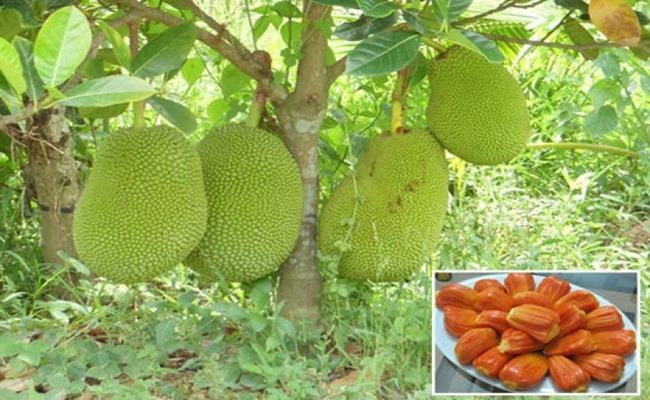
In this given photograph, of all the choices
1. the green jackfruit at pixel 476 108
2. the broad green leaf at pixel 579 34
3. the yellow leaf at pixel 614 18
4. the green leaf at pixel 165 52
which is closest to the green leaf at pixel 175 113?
the green leaf at pixel 165 52

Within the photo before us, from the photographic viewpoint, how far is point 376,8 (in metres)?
1.24

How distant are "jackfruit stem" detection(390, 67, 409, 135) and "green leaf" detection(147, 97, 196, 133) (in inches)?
15.6

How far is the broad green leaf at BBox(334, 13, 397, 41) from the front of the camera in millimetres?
1370

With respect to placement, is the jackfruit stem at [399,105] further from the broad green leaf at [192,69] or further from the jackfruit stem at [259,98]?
the broad green leaf at [192,69]

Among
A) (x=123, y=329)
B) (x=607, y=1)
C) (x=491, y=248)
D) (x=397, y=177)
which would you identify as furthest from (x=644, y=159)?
(x=123, y=329)

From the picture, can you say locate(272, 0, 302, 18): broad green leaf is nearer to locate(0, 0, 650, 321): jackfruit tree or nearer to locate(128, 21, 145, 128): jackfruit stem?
locate(0, 0, 650, 321): jackfruit tree

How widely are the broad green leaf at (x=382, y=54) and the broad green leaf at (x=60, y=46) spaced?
0.32 m

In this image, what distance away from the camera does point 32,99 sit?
1.06 m

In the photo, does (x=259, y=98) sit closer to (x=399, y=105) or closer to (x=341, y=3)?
(x=399, y=105)

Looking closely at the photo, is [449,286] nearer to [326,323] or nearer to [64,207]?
[326,323]

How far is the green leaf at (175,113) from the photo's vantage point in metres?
1.49

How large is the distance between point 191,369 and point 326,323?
238 mm


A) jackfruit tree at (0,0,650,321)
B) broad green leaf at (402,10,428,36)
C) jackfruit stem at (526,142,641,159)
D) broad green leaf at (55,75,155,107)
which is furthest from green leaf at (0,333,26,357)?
jackfruit stem at (526,142,641,159)

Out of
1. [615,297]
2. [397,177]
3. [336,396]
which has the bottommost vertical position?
[336,396]
